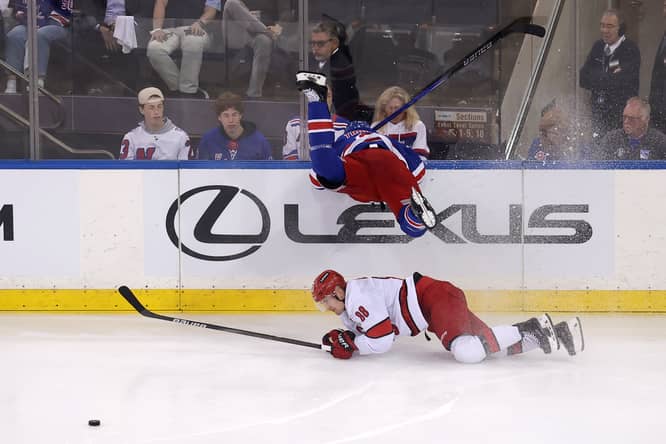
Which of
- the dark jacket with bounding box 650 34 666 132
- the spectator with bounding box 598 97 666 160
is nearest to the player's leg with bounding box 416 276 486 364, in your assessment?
the spectator with bounding box 598 97 666 160

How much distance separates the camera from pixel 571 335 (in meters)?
4.12

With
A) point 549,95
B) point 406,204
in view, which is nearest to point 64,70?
point 406,204

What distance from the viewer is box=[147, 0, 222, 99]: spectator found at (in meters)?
5.57

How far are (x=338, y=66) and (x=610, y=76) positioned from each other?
167 cm

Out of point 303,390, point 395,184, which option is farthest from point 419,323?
point 395,184

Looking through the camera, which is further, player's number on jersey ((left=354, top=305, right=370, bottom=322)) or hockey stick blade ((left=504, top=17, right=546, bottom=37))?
hockey stick blade ((left=504, top=17, right=546, bottom=37))

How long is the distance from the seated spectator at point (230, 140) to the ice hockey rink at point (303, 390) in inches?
44.3

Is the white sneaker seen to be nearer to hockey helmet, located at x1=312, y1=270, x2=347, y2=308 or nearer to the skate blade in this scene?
hockey helmet, located at x1=312, y1=270, x2=347, y2=308

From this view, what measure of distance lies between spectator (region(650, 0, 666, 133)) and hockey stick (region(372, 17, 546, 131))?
2.31 ft

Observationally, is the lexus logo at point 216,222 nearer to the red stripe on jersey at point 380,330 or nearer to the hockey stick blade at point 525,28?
the red stripe on jersey at point 380,330

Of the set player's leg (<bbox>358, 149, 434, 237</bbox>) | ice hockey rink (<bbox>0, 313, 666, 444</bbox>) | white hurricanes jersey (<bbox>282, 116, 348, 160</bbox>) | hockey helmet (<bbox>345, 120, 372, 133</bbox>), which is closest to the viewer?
ice hockey rink (<bbox>0, 313, 666, 444</bbox>)

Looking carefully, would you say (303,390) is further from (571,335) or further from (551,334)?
(571,335)

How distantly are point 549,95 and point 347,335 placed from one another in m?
2.31

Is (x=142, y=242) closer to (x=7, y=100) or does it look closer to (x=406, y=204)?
(x=7, y=100)
